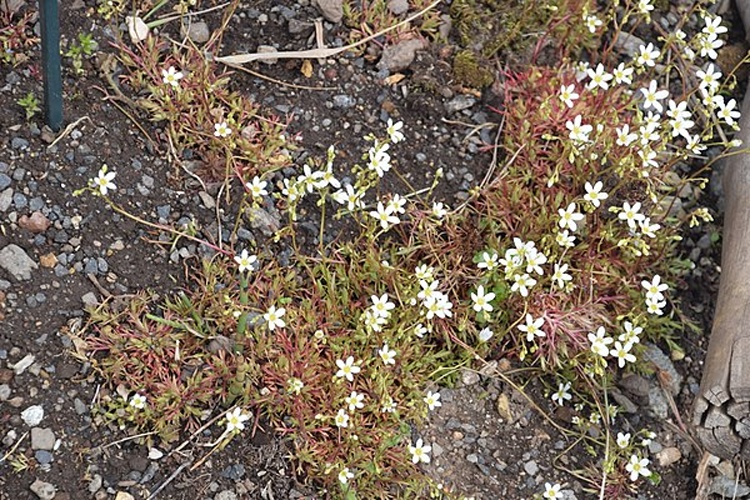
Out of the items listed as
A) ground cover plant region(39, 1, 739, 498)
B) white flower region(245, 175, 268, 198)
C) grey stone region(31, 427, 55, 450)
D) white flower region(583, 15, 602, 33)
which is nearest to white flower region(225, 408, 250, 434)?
ground cover plant region(39, 1, 739, 498)

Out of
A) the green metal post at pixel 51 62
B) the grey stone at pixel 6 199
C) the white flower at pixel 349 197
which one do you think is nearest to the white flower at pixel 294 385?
the white flower at pixel 349 197

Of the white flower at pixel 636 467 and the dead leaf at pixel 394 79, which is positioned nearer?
the white flower at pixel 636 467

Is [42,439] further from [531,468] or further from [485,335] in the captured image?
[531,468]

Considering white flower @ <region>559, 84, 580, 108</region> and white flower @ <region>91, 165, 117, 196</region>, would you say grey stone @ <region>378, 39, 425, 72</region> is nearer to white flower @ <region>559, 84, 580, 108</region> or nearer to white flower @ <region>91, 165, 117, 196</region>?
white flower @ <region>559, 84, 580, 108</region>

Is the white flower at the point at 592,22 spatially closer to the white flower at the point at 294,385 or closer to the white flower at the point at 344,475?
the white flower at the point at 294,385

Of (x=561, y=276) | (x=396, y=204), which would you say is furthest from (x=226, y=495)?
(x=561, y=276)

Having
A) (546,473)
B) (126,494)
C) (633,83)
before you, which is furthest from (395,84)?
(126,494)

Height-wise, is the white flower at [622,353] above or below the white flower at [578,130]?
below
